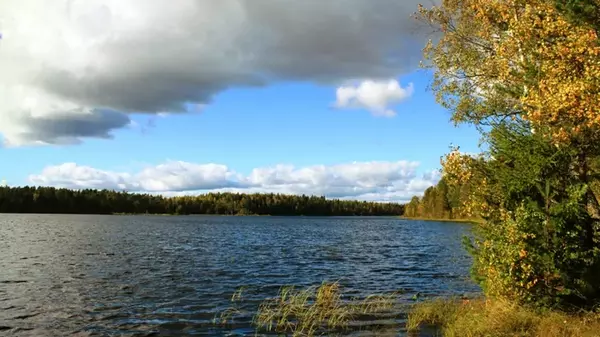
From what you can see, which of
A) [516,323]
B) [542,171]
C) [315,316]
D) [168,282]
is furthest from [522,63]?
[168,282]

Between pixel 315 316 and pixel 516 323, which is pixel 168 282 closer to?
pixel 315 316

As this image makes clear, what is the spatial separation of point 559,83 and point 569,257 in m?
5.69

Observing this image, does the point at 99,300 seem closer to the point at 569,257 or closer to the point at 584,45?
the point at 569,257

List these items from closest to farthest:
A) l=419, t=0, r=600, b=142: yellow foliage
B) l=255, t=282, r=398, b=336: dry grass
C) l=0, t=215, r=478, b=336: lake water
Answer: l=419, t=0, r=600, b=142: yellow foliage, l=255, t=282, r=398, b=336: dry grass, l=0, t=215, r=478, b=336: lake water

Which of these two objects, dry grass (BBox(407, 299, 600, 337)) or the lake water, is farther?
the lake water

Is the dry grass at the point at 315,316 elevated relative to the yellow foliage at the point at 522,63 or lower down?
lower down

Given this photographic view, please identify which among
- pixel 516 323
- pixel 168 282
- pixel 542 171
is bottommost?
pixel 168 282

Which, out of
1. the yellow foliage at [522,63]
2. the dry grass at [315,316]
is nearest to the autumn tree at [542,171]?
the yellow foliage at [522,63]

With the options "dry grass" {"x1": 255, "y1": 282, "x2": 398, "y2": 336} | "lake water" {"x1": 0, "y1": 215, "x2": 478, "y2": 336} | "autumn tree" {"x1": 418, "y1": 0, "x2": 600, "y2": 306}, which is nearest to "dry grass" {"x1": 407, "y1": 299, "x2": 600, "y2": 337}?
"autumn tree" {"x1": 418, "y1": 0, "x2": 600, "y2": 306}

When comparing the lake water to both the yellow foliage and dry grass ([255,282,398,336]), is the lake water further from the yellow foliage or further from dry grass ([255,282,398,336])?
the yellow foliage

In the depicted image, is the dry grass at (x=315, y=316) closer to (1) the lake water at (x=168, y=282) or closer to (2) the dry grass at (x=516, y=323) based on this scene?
(1) the lake water at (x=168, y=282)

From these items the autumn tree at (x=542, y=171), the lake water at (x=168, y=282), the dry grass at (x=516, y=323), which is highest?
the autumn tree at (x=542, y=171)

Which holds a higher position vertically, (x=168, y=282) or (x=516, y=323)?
(x=516, y=323)

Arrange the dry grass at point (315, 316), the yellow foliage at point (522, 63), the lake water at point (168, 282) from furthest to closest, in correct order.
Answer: the lake water at point (168, 282) < the dry grass at point (315, 316) < the yellow foliage at point (522, 63)
